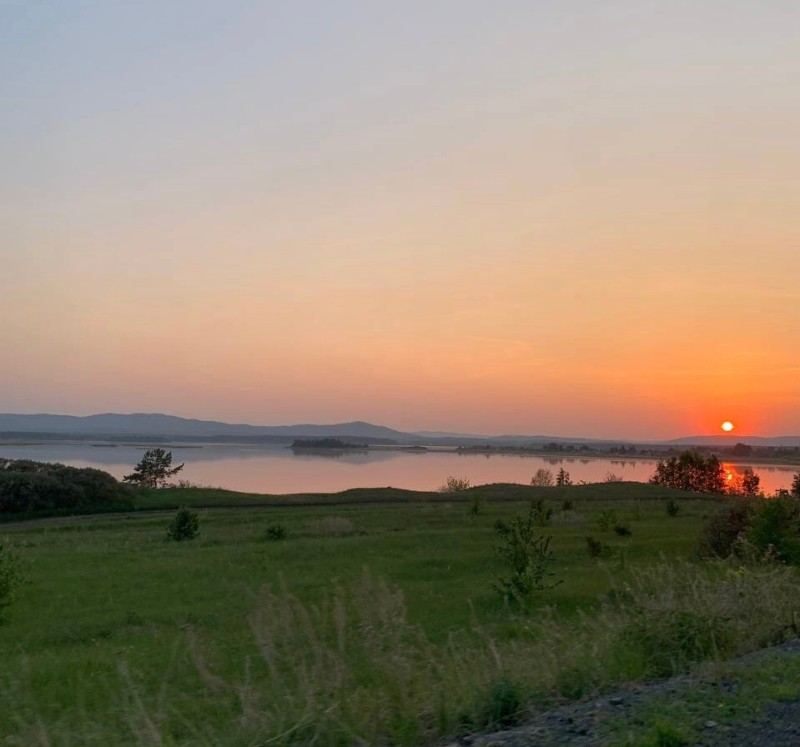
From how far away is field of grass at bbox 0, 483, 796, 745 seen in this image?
234 inches

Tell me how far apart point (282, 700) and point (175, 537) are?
76.4 feet

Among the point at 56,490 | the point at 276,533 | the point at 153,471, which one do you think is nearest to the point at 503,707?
the point at 276,533

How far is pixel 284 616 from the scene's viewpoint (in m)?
6.92

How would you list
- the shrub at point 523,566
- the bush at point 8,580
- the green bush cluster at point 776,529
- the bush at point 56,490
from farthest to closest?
the bush at point 56,490 → the green bush cluster at point 776,529 → the shrub at point 523,566 → the bush at point 8,580

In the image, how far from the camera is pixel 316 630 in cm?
1184

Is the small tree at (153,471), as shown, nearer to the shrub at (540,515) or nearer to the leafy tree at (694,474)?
the leafy tree at (694,474)

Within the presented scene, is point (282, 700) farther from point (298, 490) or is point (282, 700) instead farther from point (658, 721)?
point (298, 490)

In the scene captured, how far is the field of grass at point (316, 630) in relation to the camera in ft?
19.5

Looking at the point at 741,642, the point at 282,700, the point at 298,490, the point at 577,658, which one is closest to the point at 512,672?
the point at 577,658

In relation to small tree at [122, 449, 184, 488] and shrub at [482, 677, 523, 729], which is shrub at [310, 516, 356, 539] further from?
small tree at [122, 449, 184, 488]

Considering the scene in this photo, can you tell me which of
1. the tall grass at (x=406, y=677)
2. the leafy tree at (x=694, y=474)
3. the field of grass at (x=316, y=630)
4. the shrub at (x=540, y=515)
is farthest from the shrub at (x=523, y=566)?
the leafy tree at (x=694, y=474)

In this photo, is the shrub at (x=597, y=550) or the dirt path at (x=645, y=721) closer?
the dirt path at (x=645, y=721)

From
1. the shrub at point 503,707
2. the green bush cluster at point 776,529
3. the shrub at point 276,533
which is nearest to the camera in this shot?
the shrub at point 503,707

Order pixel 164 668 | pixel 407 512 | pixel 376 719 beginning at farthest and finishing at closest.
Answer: pixel 407 512 → pixel 164 668 → pixel 376 719
